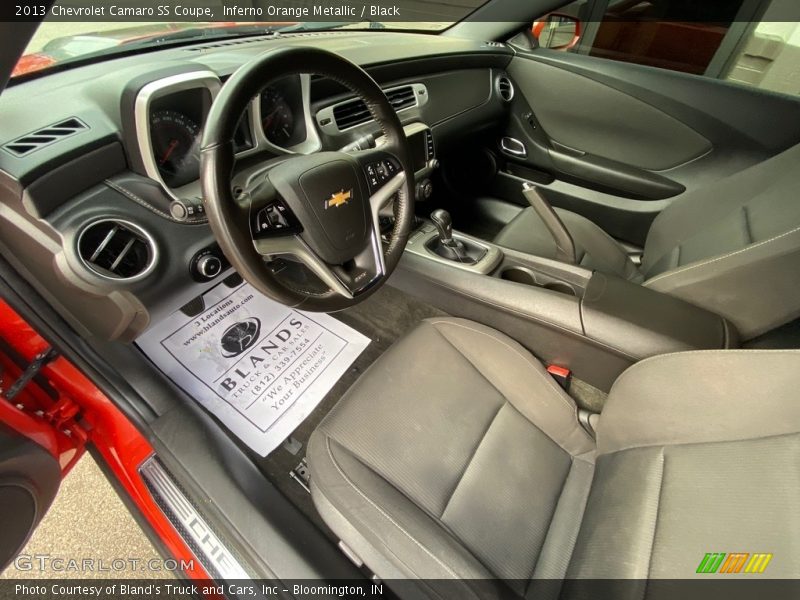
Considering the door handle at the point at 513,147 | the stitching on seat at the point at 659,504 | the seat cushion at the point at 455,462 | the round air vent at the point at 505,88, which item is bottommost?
the seat cushion at the point at 455,462

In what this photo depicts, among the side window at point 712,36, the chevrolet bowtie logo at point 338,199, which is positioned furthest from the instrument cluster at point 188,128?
the side window at point 712,36

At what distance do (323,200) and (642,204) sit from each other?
1335 mm

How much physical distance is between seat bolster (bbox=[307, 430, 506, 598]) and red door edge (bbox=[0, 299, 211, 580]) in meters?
0.38

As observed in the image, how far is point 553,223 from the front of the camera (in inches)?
46.9

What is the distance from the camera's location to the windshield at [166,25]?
1.01 metres

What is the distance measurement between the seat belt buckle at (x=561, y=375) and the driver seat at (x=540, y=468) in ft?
0.17

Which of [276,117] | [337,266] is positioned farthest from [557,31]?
[337,266]

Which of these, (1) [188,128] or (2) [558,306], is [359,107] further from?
(2) [558,306]

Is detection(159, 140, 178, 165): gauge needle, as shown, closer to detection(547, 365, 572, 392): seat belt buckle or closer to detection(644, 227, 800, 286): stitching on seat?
detection(547, 365, 572, 392): seat belt buckle

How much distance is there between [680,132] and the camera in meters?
1.58

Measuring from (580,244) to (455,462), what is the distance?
767 mm

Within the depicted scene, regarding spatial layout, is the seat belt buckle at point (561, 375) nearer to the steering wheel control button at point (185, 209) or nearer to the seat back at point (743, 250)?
the seat back at point (743, 250)

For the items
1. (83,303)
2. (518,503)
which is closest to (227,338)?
(83,303)

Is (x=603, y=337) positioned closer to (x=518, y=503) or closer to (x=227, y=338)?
(x=518, y=503)
